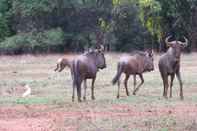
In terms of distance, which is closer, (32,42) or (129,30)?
(32,42)

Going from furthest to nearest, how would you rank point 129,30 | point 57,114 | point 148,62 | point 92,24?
1. point 92,24
2. point 129,30
3. point 148,62
4. point 57,114

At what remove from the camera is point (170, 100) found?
1989 centimetres

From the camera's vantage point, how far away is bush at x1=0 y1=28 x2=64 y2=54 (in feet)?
200

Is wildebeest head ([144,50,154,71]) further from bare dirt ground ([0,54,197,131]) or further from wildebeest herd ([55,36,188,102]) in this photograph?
bare dirt ground ([0,54,197,131])

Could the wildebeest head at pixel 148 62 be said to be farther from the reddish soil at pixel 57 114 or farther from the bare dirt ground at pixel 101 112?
the reddish soil at pixel 57 114

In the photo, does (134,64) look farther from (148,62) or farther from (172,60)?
(172,60)

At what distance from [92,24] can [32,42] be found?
294 inches

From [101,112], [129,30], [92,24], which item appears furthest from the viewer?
[92,24]

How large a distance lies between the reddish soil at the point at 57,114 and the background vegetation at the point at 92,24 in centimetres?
4259

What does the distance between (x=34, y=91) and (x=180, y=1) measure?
38.5 metres

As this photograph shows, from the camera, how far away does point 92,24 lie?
212 ft

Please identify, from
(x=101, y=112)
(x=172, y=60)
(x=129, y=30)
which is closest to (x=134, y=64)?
(x=172, y=60)

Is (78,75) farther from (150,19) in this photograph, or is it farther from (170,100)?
(150,19)

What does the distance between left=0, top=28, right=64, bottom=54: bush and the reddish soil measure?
42.8 metres
